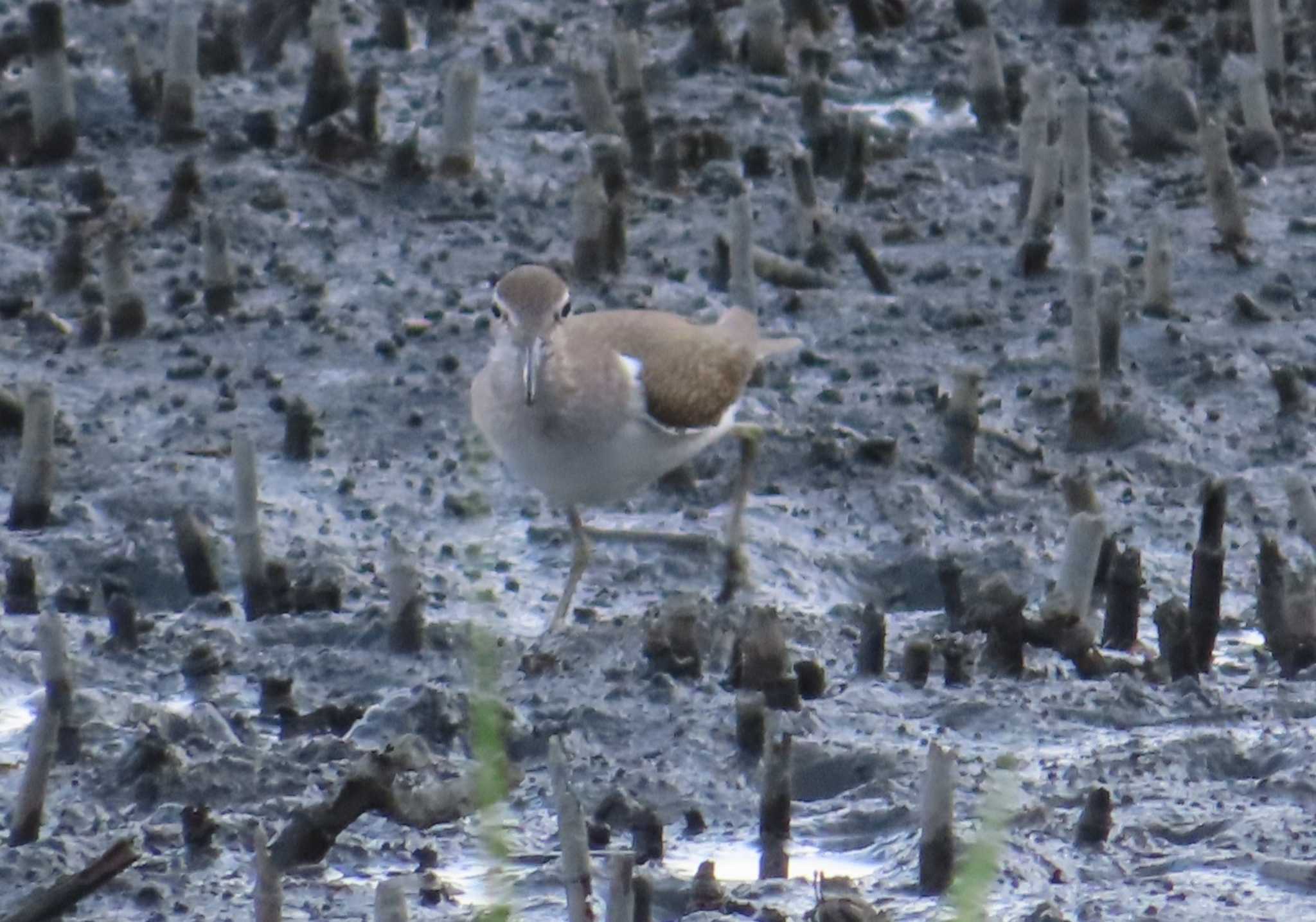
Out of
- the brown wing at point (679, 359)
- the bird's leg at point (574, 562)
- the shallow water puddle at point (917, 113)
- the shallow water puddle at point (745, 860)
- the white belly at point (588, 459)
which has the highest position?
the shallow water puddle at point (917, 113)

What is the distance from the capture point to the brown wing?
21.2 ft

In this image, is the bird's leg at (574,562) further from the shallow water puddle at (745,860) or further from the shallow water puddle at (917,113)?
the shallow water puddle at (917,113)

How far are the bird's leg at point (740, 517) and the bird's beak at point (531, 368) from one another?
0.61 metres

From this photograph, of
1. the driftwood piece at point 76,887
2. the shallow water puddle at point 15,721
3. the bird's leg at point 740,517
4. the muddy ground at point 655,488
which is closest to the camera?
the driftwood piece at point 76,887

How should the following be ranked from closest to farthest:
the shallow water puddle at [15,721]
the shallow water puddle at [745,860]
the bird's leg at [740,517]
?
the shallow water puddle at [745,860] < the shallow water puddle at [15,721] < the bird's leg at [740,517]

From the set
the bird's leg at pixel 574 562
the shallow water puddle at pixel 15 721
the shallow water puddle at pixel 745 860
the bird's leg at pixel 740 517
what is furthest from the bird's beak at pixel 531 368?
the shallow water puddle at pixel 745 860

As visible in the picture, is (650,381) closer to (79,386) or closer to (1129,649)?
(1129,649)

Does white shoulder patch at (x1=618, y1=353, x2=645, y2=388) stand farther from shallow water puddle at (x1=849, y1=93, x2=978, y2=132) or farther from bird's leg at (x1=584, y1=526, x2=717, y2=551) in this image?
shallow water puddle at (x1=849, y1=93, x2=978, y2=132)

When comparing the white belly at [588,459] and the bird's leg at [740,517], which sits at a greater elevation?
the white belly at [588,459]

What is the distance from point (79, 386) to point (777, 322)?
202 centimetres

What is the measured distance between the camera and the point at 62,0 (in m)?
10.3

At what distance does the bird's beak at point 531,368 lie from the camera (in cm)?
624

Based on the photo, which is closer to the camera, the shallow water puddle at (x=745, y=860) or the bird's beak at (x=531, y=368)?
the shallow water puddle at (x=745, y=860)

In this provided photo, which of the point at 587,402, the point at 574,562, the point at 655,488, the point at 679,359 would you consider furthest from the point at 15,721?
the point at 655,488
